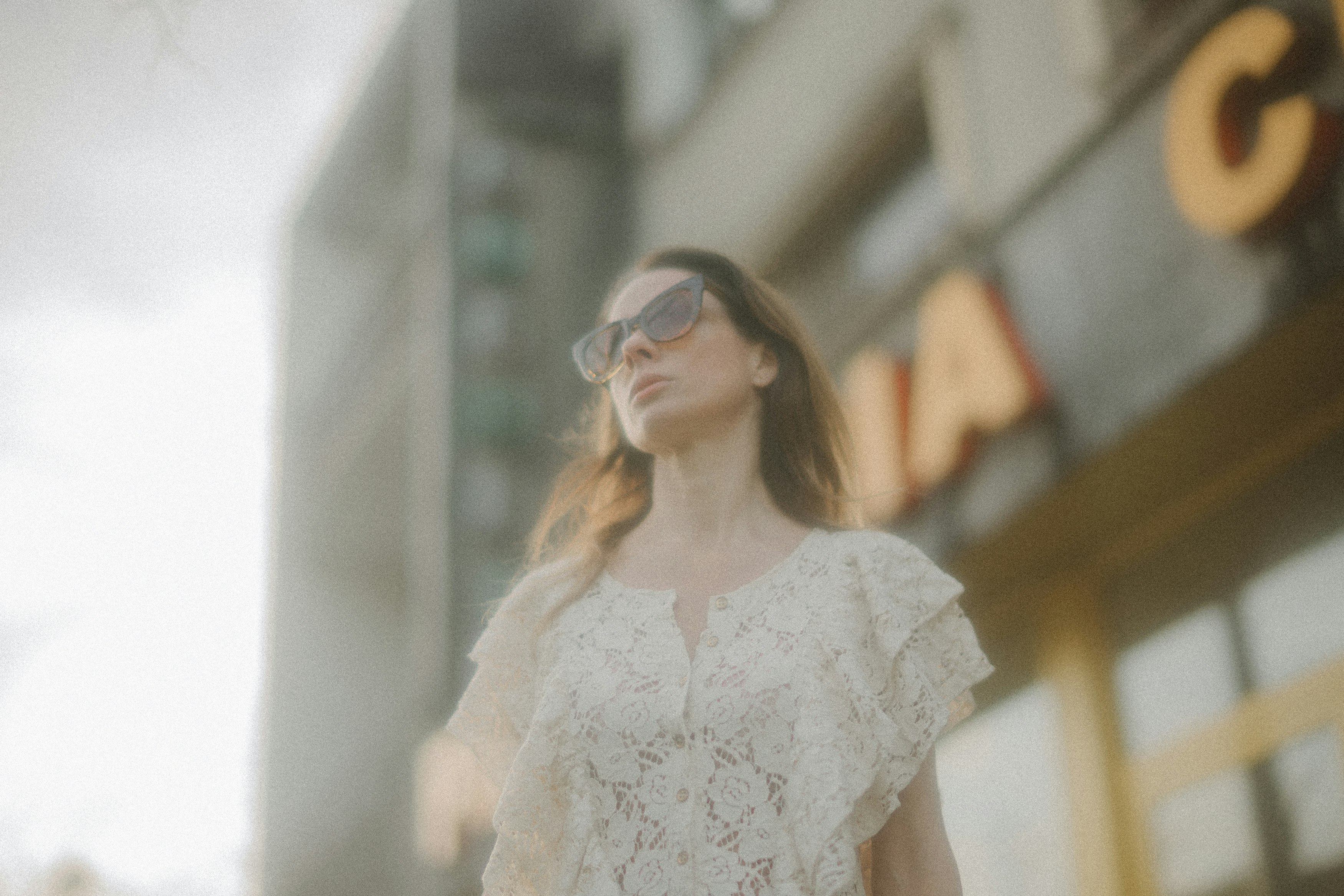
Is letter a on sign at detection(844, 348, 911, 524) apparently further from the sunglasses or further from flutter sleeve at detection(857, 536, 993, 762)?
flutter sleeve at detection(857, 536, 993, 762)

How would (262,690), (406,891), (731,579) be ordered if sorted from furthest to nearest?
(262,690)
(406,891)
(731,579)

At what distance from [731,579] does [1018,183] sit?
5220mm

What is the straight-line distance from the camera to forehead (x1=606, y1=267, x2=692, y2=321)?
233cm

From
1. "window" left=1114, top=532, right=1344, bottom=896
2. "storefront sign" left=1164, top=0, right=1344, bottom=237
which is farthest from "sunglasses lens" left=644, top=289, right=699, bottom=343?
"window" left=1114, top=532, right=1344, bottom=896

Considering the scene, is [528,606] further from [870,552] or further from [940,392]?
[940,392]

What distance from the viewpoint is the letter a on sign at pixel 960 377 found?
6.26 metres

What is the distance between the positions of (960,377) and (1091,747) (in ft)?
6.12

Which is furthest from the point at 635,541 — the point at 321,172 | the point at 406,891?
the point at 321,172

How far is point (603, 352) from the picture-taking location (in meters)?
2.36

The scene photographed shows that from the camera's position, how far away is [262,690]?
23.6 metres

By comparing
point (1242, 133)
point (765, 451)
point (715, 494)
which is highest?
point (1242, 133)

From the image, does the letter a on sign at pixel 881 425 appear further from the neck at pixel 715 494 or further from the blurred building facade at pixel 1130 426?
the neck at pixel 715 494

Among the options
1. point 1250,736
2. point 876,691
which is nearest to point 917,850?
point 876,691

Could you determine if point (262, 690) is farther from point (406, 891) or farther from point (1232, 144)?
point (1232, 144)
